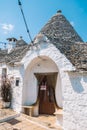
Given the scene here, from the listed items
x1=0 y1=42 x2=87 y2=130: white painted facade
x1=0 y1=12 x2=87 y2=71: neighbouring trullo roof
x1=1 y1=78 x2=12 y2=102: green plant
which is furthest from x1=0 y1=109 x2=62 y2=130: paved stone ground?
x1=0 y1=12 x2=87 y2=71: neighbouring trullo roof

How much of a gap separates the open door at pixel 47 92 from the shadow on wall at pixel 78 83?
2.36 m

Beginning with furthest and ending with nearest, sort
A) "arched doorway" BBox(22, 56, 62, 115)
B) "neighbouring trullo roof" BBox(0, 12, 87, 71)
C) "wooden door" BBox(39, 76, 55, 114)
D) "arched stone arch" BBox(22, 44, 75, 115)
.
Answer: "wooden door" BBox(39, 76, 55, 114), "arched doorway" BBox(22, 56, 62, 115), "arched stone arch" BBox(22, 44, 75, 115), "neighbouring trullo roof" BBox(0, 12, 87, 71)

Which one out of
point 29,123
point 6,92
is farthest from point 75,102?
point 6,92

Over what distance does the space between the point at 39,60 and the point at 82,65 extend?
3672mm

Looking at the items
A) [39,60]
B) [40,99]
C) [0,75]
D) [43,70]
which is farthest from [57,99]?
[0,75]

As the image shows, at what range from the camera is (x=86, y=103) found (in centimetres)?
853

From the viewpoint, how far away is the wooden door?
1158cm

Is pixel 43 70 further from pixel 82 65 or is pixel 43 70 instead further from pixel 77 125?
pixel 77 125

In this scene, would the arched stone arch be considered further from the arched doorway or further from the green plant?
the green plant

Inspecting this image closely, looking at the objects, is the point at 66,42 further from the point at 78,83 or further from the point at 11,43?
the point at 11,43

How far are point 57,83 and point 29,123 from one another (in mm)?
3157

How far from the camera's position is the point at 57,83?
11266 millimetres

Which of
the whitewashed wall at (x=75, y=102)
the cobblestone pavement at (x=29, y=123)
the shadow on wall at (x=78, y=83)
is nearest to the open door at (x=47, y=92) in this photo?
the cobblestone pavement at (x=29, y=123)

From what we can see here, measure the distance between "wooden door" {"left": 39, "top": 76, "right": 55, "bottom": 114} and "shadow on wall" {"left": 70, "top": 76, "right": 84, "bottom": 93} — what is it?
2740mm
